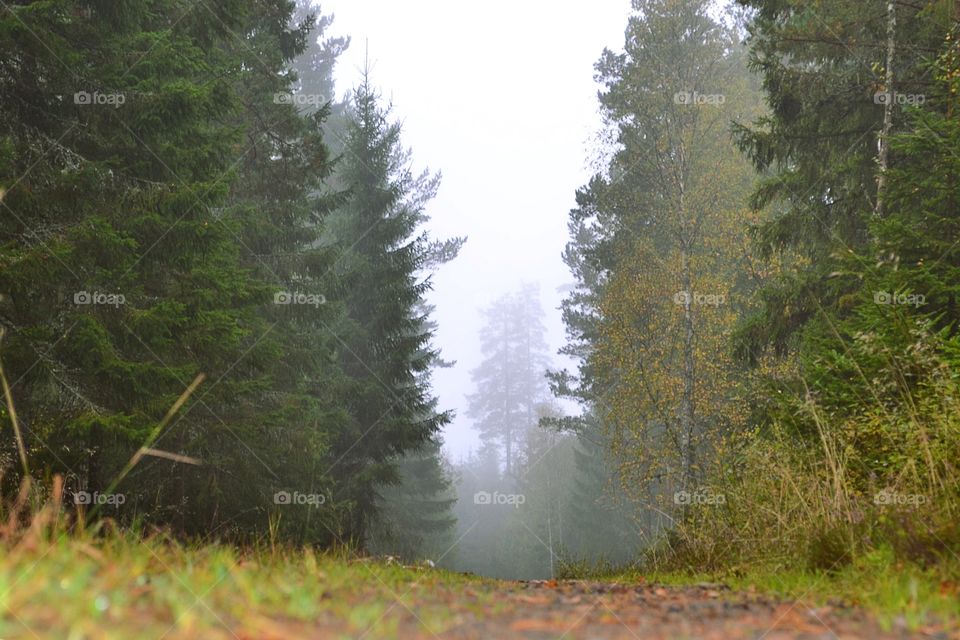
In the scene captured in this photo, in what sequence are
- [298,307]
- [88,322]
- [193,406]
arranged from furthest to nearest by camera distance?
[298,307] < [193,406] < [88,322]

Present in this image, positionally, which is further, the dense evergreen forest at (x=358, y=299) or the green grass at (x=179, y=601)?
the dense evergreen forest at (x=358, y=299)

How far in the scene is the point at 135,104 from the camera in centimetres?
817

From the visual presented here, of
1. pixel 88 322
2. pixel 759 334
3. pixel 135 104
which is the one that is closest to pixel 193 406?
pixel 88 322

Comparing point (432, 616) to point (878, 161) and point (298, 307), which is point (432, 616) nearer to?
point (878, 161)

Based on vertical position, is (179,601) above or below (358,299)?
below

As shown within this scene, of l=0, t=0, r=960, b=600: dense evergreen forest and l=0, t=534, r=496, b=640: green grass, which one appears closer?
l=0, t=534, r=496, b=640: green grass

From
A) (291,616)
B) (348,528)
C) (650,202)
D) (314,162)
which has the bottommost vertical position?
(348,528)

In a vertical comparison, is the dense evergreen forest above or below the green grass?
above

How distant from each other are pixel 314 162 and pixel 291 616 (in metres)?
13.2

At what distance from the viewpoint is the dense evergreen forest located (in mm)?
6465

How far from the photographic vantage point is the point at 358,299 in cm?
1939

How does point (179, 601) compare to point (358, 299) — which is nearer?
point (179, 601)

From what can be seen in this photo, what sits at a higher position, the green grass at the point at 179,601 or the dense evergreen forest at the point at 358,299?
the dense evergreen forest at the point at 358,299

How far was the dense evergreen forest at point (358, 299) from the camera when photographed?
6.46 metres
